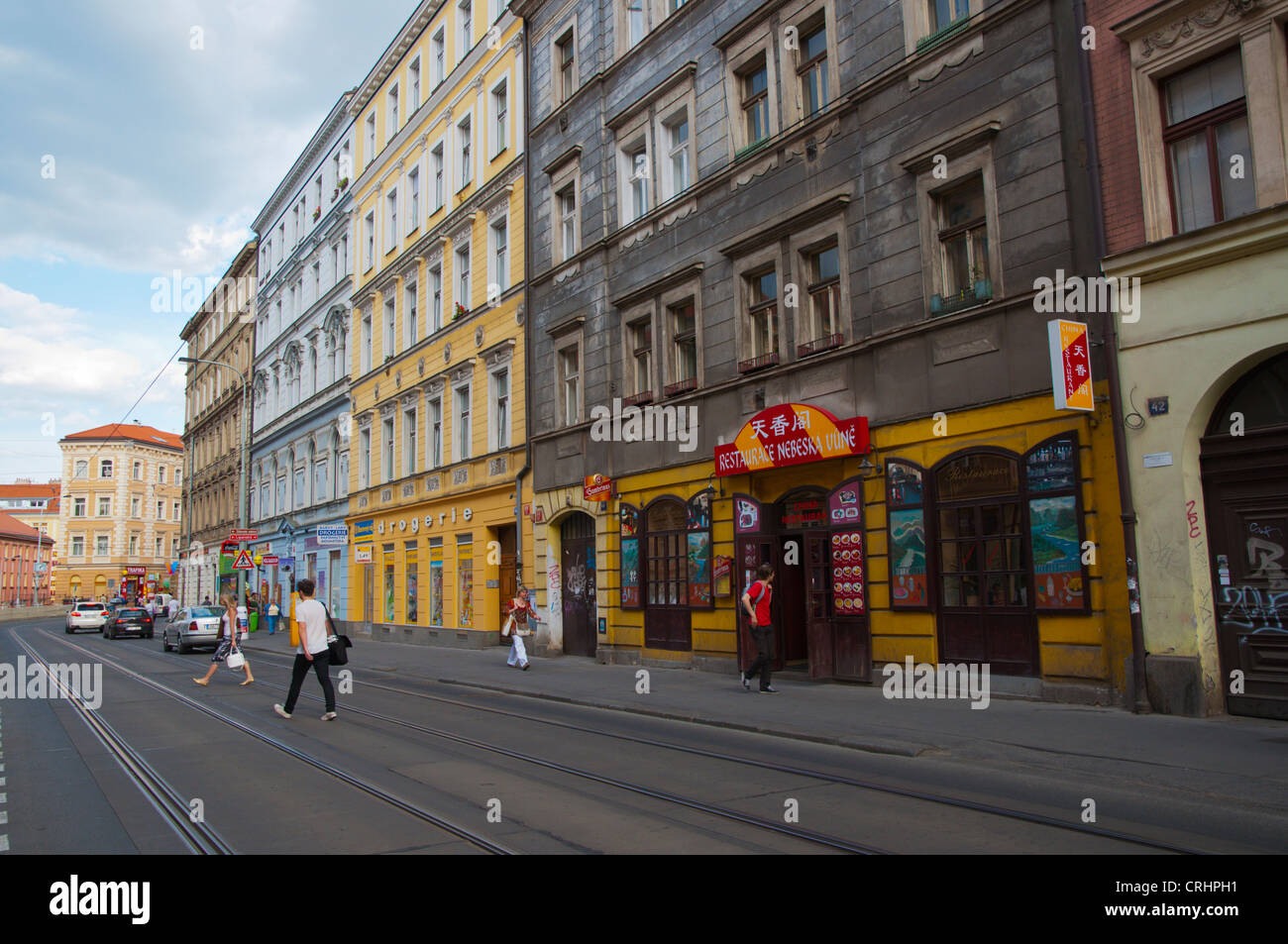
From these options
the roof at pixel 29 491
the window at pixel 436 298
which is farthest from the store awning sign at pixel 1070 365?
the roof at pixel 29 491

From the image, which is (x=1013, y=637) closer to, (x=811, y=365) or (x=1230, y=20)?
(x=811, y=365)

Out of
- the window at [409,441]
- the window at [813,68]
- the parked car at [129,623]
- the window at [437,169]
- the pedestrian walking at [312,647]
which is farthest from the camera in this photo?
the parked car at [129,623]

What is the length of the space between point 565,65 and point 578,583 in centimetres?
1332

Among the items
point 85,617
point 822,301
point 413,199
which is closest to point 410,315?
point 413,199

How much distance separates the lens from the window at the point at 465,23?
2989 cm

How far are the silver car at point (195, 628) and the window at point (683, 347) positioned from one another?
18570 mm

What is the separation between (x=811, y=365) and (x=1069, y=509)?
5252 millimetres

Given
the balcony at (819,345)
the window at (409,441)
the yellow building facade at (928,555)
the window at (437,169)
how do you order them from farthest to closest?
the window at (409,441), the window at (437,169), the balcony at (819,345), the yellow building facade at (928,555)

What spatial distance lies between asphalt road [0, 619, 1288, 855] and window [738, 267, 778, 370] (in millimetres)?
7345

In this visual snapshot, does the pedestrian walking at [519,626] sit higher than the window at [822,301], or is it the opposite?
the window at [822,301]

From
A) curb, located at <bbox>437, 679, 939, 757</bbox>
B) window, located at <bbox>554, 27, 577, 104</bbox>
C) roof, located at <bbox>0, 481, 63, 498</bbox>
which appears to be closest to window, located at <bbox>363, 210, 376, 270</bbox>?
window, located at <bbox>554, 27, 577, 104</bbox>

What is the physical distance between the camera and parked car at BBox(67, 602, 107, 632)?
175 ft

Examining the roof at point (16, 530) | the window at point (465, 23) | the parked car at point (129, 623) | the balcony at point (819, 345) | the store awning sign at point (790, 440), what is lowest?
the parked car at point (129, 623)

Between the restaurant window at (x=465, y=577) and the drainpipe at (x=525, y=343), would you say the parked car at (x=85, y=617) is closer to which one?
the restaurant window at (x=465, y=577)
